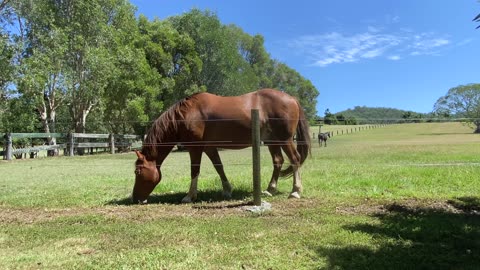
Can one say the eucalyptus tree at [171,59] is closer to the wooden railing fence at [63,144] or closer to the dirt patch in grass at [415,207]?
the wooden railing fence at [63,144]

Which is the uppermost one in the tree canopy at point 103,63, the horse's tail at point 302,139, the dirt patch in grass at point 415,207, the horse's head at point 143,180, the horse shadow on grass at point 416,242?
the tree canopy at point 103,63

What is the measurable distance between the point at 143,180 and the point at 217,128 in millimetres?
1632

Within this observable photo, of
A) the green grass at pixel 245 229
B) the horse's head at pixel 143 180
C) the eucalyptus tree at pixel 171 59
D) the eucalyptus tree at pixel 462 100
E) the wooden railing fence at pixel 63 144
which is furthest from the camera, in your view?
the eucalyptus tree at pixel 462 100

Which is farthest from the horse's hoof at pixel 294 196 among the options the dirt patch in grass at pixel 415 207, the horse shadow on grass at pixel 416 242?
the horse shadow on grass at pixel 416 242

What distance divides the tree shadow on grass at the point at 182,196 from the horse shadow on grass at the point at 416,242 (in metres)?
2.78

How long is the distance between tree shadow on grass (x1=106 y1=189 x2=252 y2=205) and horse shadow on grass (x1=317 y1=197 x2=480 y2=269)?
2778mm

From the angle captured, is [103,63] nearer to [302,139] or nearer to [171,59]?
[171,59]

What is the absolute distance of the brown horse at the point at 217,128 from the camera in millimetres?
7430

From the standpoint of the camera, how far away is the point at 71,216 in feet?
19.6

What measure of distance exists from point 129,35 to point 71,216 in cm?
2805

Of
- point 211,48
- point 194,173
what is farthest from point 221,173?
point 211,48

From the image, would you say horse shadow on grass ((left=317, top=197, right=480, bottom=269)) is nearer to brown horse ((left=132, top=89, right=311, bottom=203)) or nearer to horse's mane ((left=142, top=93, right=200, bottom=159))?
brown horse ((left=132, top=89, right=311, bottom=203))

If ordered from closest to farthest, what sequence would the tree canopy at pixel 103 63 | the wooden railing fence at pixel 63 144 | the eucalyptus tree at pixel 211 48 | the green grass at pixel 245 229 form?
1. the green grass at pixel 245 229
2. the wooden railing fence at pixel 63 144
3. the tree canopy at pixel 103 63
4. the eucalyptus tree at pixel 211 48

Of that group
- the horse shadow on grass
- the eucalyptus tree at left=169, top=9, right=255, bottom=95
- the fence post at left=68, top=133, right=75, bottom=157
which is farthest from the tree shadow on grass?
the eucalyptus tree at left=169, top=9, right=255, bottom=95
